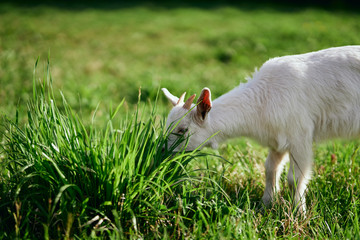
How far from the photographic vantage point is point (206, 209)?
2736 mm

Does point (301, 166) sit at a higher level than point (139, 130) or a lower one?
lower

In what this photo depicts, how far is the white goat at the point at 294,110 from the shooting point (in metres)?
3.22

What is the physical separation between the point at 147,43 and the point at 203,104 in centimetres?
788

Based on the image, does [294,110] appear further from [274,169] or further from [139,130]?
[139,130]

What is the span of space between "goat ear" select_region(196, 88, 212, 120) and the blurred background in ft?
4.04

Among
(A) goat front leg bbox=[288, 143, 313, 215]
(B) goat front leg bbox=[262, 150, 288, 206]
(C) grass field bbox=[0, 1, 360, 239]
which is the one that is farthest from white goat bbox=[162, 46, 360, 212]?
(C) grass field bbox=[0, 1, 360, 239]

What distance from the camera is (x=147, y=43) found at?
10531 millimetres

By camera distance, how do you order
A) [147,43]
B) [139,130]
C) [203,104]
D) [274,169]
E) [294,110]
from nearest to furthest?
1. [139,130]
2. [203,104]
3. [294,110]
4. [274,169]
5. [147,43]

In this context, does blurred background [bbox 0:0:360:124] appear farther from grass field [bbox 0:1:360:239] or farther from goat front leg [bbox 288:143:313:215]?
goat front leg [bbox 288:143:313:215]

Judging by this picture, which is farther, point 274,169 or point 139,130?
point 274,169

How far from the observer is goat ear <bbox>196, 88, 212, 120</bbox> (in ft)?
9.62

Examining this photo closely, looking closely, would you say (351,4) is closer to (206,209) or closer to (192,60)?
(192,60)

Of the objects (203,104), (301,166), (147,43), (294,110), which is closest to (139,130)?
(203,104)

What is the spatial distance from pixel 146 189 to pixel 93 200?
0.38 m
